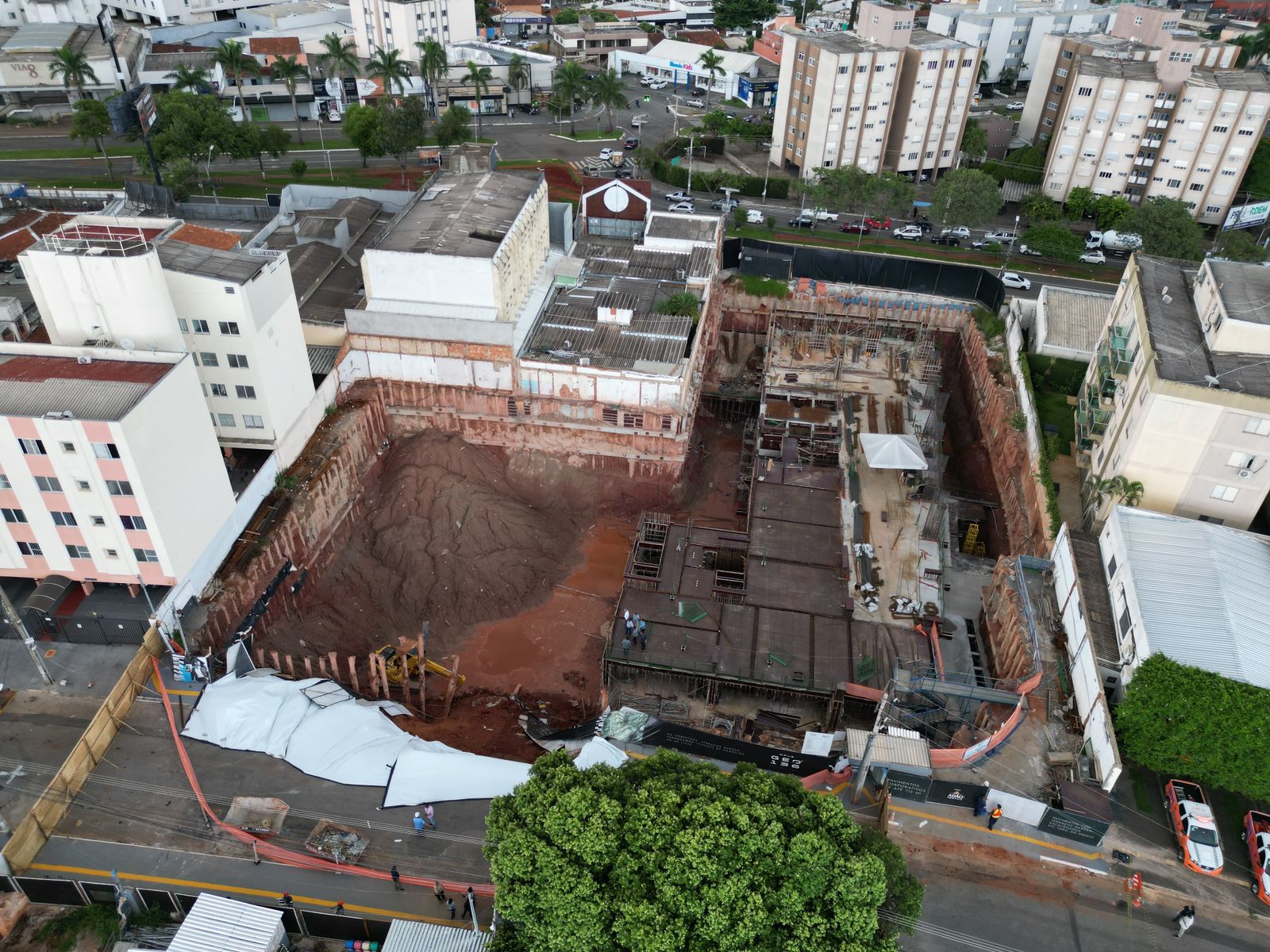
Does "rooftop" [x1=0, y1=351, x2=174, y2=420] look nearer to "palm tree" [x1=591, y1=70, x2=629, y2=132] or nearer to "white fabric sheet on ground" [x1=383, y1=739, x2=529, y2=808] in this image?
"white fabric sheet on ground" [x1=383, y1=739, x2=529, y2=808]

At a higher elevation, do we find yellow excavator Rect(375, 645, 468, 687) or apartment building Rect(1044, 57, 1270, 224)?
apartment building Rect(1044, 57, 1270, 224)

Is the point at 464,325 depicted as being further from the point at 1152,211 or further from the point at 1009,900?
the point at 1152,211

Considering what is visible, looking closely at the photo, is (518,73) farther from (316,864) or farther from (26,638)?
(316,864)

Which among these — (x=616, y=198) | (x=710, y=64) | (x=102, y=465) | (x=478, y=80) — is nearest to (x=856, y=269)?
(x=616, y=198)

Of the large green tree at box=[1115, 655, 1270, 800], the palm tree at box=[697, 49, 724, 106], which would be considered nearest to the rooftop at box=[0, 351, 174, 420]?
the large green tree at box=[1115, 655, 1270, 800]

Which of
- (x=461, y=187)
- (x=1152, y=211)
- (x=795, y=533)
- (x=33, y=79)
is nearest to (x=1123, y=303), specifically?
(x=795, y=533)

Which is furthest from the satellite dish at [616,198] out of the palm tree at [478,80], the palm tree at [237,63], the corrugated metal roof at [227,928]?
the corrugated metal roof at [227,928]
